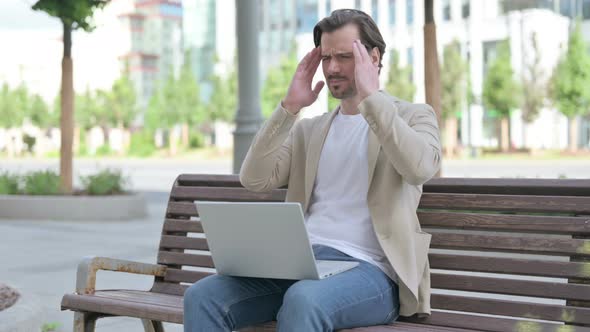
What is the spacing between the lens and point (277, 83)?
49125mm

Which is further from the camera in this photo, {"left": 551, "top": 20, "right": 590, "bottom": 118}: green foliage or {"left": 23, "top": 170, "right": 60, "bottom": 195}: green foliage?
{"left": 551, "top": 20, "right": 590, "bottom": 118}: green foliage

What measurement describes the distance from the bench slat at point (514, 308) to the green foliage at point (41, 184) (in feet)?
35.3

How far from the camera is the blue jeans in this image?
2.71 metres

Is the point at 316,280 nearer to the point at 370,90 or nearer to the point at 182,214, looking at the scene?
the point at 370,90

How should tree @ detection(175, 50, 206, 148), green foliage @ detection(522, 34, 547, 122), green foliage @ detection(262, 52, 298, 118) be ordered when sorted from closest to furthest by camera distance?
1. green foliage @ detection(522, 34, 547, 122)
2. green foliage @ detection(262, 52, 298, 118)
3. tree @ detection(175, 50, 206, 148)

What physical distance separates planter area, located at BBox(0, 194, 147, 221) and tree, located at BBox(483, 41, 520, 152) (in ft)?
96.5

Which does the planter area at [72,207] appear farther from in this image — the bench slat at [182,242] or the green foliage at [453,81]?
the green foliage at [453,81]

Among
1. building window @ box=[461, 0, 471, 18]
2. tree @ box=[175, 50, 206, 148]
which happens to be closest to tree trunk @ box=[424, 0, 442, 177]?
building window @ box=[461, 0, 471, 18]

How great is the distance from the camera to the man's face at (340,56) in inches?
120

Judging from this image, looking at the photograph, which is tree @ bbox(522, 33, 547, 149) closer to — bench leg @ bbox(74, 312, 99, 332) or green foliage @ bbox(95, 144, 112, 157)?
green foliage @ bbox(95, 144, 112, 157)

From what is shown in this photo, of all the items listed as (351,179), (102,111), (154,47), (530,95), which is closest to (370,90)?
(351,179)

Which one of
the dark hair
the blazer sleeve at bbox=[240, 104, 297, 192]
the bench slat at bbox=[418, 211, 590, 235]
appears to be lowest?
the bench slat at bbox=[418, 211, 590, 235]

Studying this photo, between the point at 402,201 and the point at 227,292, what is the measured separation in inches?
27.1

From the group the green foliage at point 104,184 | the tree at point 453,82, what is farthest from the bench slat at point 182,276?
the tree at point 453,82
